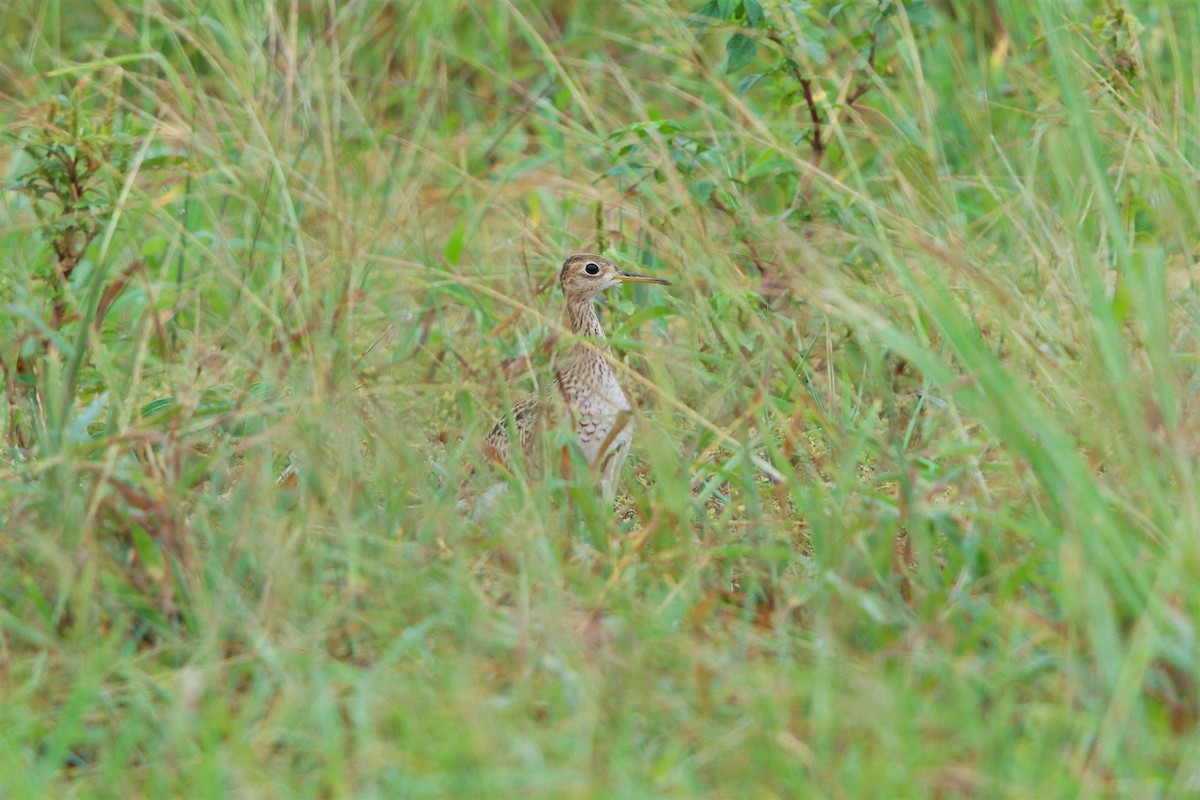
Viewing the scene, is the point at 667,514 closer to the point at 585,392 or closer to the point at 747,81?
the point at 585,392

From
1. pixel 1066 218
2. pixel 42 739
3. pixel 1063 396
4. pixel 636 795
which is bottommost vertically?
pixel 42 739

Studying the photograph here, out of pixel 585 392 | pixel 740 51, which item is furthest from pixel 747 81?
pixel 585 392

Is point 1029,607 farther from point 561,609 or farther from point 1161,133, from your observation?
point 1161,133

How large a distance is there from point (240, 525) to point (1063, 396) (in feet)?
5.23

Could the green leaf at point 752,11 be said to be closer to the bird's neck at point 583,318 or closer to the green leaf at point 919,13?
the green leaf at point 919,13

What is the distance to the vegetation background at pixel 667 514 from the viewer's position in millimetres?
2666

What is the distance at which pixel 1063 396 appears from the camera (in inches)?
130

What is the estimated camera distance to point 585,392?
4.66 m

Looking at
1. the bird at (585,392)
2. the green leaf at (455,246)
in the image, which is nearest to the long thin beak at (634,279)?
the bird at (585,392)

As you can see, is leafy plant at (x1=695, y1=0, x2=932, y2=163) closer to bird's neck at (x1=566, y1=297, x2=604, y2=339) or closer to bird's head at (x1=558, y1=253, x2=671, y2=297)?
bird's head at (x1=558, y1=253, x2=671, y2=297)

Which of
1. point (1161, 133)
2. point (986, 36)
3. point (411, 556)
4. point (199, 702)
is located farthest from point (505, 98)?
point (199, 702)

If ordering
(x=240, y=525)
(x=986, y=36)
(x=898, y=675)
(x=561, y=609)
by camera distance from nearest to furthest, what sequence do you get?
1. (x=898, y=675)
2. (x=561, y=609)
3. (x=240, y=525)
4. (x=986, y=36)

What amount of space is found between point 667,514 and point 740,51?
5.51ft

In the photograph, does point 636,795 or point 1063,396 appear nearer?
point 636,795
